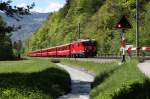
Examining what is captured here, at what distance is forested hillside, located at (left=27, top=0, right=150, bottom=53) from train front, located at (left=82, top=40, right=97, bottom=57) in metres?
6.37

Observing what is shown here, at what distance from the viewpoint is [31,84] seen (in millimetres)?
28125

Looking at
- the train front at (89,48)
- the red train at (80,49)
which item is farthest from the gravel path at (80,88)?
the red train at (80,49)

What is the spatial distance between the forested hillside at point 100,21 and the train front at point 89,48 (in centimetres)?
637

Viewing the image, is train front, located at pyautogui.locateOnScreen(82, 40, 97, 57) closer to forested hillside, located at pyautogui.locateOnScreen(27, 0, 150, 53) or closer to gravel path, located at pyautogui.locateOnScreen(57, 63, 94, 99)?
forested hillside, located at pyautogui.locateOnScreen(27, 0, 150, 53)

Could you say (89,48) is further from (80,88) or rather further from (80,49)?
(80,88)

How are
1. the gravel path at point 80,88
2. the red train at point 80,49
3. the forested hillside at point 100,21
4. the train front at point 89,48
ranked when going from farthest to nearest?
1. the forested hillside at point 100,21
2. the red train at point 80,49
3. the train front at point 89,48
4. the gravel path at point 80,88

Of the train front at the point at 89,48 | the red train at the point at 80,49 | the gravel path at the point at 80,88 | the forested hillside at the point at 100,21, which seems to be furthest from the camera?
the forested hillside at the point at 100,21

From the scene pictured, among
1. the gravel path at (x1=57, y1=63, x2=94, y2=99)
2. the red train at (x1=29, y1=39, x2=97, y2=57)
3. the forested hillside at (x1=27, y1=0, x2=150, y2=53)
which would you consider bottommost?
the gravel path at (x1=57, y1=63, x2=94, y2=99)

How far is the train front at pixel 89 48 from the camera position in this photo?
272ft

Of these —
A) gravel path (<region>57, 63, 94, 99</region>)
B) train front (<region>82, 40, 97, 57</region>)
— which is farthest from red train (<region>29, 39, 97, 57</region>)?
gravel path (<region>57, 63, 94, 99</region>)

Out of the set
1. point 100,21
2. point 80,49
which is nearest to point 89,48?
point 80,49

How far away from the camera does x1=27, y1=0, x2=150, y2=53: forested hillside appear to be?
9225cm

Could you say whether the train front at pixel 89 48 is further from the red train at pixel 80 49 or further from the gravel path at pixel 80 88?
the gravel path at pixel 80 88

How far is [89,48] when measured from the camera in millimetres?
83750
